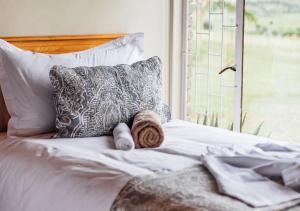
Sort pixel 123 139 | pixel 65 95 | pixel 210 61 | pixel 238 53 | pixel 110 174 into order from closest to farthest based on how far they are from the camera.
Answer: pixel 110 174 → pixel 123 139 → pixel 65 95 → pixel 238 53 → pixel 210 61

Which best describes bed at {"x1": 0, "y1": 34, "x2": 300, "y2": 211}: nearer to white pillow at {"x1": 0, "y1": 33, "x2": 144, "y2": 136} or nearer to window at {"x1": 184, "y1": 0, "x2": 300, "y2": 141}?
white pillow at {"x1": 0, "y1": 33, "x2": 144, "y2": 136}

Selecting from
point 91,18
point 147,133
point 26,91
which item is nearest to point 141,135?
point 147,133

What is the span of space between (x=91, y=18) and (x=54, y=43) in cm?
38

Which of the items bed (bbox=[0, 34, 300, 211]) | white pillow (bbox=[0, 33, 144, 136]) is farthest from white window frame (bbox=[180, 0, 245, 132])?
white pillow (bbox=[0, 33, 144, 136])

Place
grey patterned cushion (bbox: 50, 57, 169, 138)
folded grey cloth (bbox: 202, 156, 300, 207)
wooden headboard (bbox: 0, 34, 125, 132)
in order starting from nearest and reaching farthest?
folded grey cloth (bbox: 202, 156, 300, 207)
grey patterned cushion (bbox: 50, 57, 169, 138)
wooden headboard (bbox: 0, 34, 125, 132)

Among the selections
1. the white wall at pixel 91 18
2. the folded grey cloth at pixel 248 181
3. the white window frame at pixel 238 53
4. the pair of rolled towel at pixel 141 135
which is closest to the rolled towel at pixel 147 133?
the pair of rolled towel at pixel 141 135

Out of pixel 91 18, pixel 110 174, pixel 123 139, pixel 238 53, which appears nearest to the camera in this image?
pixel 110 174

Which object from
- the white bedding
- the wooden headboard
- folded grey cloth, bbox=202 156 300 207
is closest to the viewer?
folded grey cloth, bbox=202 156 300 207

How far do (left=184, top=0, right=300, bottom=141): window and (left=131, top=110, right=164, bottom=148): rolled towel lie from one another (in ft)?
4.35

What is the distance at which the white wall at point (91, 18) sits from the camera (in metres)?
3.06

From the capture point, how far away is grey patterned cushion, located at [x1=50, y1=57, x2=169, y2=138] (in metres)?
2.71

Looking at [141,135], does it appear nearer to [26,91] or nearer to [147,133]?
[147,133]

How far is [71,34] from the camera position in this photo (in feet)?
10.9

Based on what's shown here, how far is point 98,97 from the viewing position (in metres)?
2.78
